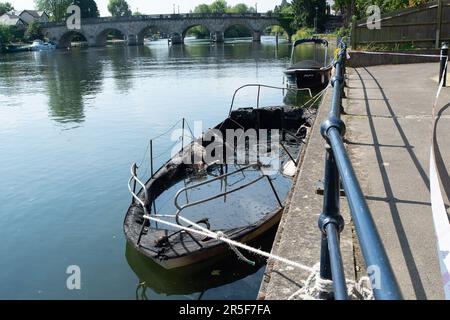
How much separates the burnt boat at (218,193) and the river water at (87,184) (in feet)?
2.08

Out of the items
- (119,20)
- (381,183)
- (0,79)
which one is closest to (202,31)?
(119,20)

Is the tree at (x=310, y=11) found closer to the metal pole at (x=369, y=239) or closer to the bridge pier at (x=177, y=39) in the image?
the bridge pier at (x=177, y=39)

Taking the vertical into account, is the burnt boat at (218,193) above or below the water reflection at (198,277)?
above

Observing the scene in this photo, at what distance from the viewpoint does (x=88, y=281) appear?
7.82 m

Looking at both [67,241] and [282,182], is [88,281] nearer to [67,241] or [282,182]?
[67,241]

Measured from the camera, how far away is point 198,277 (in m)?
7.38

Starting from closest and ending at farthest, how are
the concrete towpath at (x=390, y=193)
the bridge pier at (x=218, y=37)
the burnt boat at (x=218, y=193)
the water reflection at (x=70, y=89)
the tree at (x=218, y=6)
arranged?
the concrete towpath at (x=390, y=193)
the burnt boat at (x=218, y=193)
the water reflection at (x=70, y=89)
the bridge pier at (x=218, y=37)
the tree at (x=218, y=6)

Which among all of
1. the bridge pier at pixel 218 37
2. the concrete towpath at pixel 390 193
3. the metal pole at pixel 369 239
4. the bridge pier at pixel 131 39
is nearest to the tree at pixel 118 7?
the bridge pier at pixel 131 39

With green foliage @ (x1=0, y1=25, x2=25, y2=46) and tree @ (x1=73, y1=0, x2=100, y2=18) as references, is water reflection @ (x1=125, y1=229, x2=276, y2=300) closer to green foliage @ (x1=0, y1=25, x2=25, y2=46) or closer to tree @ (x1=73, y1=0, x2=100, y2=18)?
green foliage @ (x1=0, y1=25, x2=25, y2=46)

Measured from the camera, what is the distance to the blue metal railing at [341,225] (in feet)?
4.32

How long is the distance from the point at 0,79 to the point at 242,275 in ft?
122

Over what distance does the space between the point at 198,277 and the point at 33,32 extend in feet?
329

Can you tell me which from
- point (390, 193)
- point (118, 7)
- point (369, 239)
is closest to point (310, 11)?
point (390, 193)

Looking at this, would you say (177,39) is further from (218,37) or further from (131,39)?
(131,39)
